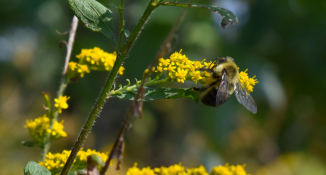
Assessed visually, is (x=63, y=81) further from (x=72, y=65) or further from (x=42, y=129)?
(x=42, y=129)

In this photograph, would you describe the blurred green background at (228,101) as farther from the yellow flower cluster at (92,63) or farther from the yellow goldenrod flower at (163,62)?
the yellow goldenrod flower at (163,62)

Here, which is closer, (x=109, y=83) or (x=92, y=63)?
(x=109, y=83)

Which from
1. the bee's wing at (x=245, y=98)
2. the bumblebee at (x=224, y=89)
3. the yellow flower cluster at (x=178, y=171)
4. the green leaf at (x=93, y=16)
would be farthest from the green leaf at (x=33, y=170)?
the bee's wing at (x=245, y=98)

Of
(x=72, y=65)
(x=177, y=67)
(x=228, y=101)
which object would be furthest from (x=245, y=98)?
(x=228, y=101)

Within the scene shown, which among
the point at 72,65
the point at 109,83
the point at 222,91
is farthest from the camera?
the point at 222,91

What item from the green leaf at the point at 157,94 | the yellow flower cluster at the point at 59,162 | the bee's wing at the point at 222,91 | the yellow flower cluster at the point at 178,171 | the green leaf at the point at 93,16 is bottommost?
the yellow flower cluster at the point at 59,162

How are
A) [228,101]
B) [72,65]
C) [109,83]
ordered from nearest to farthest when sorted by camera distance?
[109,83], [72,65], [228,101]

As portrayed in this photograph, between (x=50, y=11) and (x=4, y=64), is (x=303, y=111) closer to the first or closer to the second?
(x=50, y=11)
